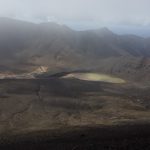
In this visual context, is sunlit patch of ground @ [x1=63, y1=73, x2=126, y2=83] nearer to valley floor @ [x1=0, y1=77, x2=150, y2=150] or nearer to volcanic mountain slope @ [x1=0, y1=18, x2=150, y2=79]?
volcanic mountain slope @ [x1=0, y1=18, x2=150, y2=79]

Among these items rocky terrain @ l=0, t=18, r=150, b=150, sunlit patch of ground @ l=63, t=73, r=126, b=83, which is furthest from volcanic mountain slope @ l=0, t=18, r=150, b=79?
sunlit patch of ground @ l=63, t=73, r=126, b=83

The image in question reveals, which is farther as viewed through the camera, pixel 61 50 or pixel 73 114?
pixel 61 50

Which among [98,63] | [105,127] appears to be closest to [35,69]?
[98,63]

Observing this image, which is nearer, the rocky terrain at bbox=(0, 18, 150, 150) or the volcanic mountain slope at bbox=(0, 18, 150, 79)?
the rocky terrain at bbox=(0, 18, 150, 150)

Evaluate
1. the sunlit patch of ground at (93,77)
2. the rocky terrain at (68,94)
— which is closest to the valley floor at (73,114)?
the rocky terrain at (68,94)

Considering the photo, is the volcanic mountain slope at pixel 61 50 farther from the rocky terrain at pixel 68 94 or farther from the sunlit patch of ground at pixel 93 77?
the sunlit patch of ground at pixel 93 77

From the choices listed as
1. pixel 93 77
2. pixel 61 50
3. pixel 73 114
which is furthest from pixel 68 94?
pixel 61 50

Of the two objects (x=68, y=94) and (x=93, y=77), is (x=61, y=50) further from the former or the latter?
(x=68, y=94)

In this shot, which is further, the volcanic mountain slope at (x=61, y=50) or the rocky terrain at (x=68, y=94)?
the volcanic mountain slope at (x=61, y=50)

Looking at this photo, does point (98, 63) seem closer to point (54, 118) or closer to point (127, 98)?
point (127, 98)
